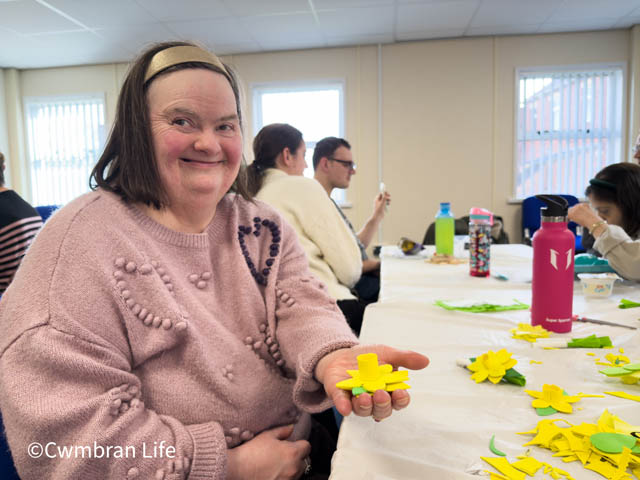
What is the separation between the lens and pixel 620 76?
472 cm

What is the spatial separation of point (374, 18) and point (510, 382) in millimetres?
4167

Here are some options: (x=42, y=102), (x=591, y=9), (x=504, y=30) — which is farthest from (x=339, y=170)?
(x=42, y=102)

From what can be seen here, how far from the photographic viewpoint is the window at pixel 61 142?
5617 mm

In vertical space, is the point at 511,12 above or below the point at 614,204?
above

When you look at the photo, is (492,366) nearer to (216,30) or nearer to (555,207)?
(555,207)

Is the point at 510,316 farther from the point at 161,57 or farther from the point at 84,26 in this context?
the point at 84,26

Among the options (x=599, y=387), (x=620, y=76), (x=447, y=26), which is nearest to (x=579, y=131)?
(x=620, y=76)

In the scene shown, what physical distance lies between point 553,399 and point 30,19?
16.5 feet

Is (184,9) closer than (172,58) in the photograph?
No

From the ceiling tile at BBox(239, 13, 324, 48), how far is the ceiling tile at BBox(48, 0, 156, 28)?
0.92 meters

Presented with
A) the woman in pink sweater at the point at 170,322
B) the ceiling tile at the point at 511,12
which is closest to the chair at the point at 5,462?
the woman in pink sweater at the point at 170,322

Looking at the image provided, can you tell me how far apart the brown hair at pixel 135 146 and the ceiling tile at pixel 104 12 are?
3564mm

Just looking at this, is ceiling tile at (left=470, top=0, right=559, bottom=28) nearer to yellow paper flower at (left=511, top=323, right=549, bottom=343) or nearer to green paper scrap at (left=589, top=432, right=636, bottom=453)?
yellow paper flower at (left=511, top=323, right=549, bottom=343)

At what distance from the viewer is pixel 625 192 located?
196 cm
